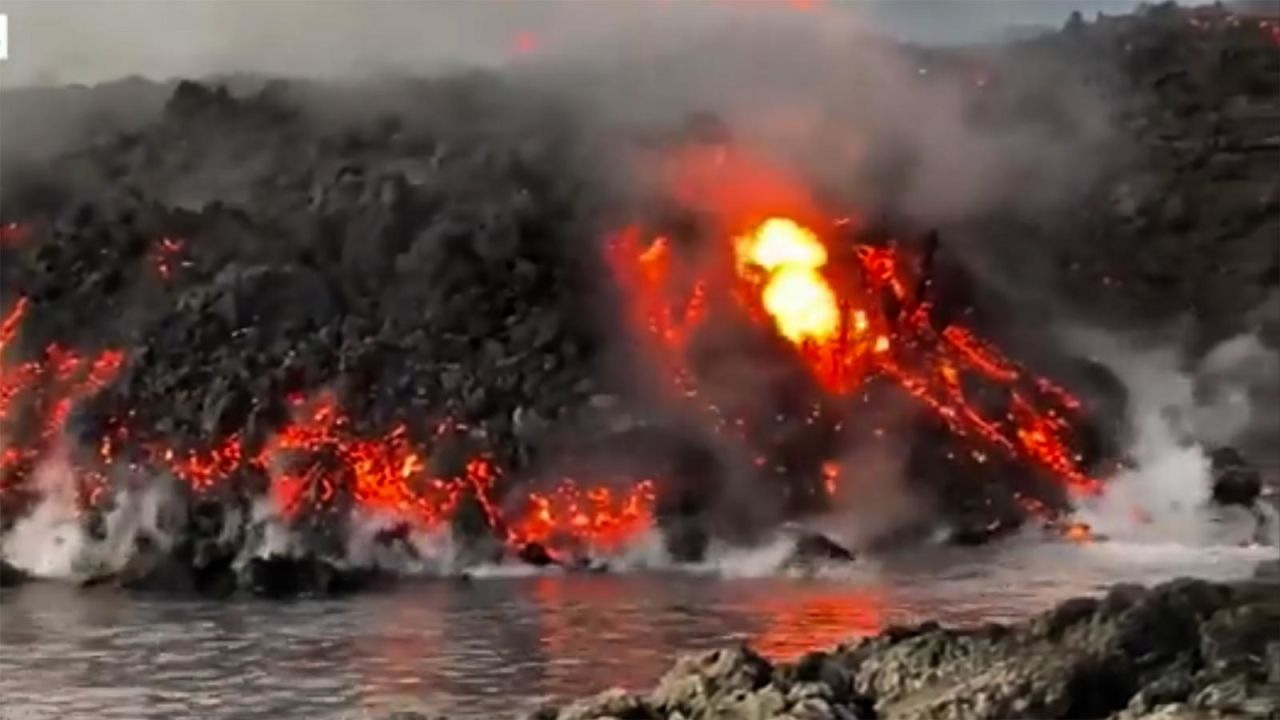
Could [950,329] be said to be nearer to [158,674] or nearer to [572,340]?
[572,340]

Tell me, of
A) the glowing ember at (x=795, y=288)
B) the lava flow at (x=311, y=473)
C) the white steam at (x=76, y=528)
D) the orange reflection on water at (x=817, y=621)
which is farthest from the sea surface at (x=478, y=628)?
the glowing ember at (x=795, y=288)

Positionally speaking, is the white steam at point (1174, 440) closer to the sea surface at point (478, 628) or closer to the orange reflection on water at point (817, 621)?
the sea surface at point (478, 628)

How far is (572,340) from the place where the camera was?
618cm

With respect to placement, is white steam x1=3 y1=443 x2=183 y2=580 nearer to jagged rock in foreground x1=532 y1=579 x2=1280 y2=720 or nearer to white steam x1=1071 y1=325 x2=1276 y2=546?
jagged rock in foreground x1=532 y1=579 x2=1280 y2=720

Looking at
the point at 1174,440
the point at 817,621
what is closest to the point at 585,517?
the point at 817,621

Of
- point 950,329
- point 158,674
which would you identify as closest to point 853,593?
point 950,329

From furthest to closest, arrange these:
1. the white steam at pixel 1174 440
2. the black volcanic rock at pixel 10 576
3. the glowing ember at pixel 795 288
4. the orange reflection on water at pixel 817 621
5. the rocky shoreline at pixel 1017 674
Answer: the glowing ember at pixel 795 288
the white steam at pixel 1174 440
the black volcanic rock at pixel 10 576
the orange reflection on water at pixel 817 621
the rocky shoreline at pixel 1017 674

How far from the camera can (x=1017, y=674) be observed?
16.9 ft

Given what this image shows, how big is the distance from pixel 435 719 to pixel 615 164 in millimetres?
2091

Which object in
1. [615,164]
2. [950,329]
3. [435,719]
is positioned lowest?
[435,719]

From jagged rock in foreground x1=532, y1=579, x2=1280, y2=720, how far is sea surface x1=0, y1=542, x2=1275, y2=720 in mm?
90

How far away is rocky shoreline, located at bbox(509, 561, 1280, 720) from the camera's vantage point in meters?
5.07

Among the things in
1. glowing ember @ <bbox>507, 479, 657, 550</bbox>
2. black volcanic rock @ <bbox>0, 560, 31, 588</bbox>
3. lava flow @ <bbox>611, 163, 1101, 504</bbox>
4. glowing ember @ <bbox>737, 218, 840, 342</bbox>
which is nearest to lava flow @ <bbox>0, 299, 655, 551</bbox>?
glowing ember @ <bbox>507, 479, 657, 550</bbox>

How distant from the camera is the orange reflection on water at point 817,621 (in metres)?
5.32
